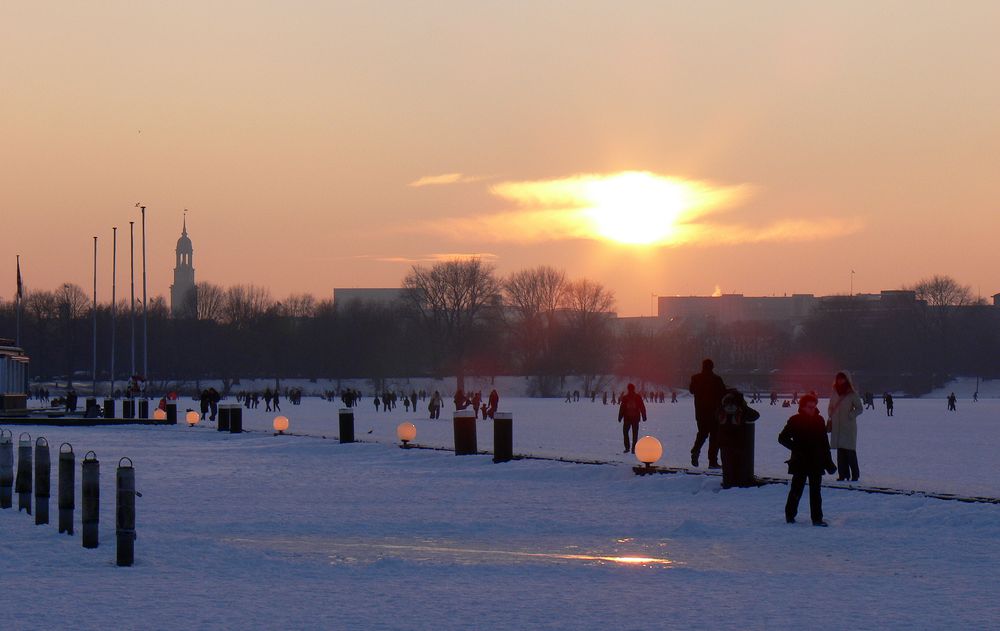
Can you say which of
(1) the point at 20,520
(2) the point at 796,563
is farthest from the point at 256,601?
(1) the point at 20,520

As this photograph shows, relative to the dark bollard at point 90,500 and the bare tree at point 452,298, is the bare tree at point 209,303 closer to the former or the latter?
the bare tree at point 452,298

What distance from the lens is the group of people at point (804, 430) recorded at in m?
15.5

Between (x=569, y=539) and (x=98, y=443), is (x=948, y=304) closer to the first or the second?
(x=98, y=443)

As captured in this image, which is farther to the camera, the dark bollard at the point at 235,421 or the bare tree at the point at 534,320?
the bare tree at the point at 534,320

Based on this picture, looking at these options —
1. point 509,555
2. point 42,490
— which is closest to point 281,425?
point 42,490

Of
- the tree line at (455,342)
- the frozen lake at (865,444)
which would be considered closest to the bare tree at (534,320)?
the tree line at (455,342)

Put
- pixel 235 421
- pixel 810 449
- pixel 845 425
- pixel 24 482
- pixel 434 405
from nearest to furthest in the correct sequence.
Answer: pixel 810 449 < pixel 24 482 < pixel 845 425 < pixel 235 421 < pixel 434 405

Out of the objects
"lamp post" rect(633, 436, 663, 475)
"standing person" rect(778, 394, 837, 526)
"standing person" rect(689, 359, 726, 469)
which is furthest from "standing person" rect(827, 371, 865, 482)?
"standing person" rect(778, 394, 837, 526)

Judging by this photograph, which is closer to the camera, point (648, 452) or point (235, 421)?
point (648, 452)

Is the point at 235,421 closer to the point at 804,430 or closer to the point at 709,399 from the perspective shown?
the point at 709,399

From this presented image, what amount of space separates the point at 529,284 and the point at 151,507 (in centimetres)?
12362

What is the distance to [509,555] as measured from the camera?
43.3ft

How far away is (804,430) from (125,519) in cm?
748

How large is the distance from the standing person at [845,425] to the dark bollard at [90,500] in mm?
10057
